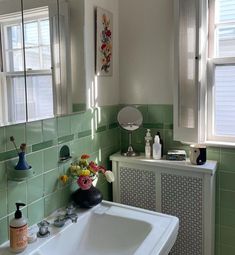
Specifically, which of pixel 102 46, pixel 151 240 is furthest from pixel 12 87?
pixel 151 240

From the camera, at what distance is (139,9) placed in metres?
2.13

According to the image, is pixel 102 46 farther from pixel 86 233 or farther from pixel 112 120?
pixel 86 233

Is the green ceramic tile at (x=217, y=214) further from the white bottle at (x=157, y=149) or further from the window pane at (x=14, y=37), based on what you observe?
the window pane at (x=14, y=37)

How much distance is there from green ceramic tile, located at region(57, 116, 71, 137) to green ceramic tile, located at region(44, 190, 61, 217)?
1.09ft

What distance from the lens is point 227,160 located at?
6.39ft

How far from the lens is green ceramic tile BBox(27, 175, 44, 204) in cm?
147

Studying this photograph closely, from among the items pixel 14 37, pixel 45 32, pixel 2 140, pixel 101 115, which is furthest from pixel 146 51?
pixel 2 140

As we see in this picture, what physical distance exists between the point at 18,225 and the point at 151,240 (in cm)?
59

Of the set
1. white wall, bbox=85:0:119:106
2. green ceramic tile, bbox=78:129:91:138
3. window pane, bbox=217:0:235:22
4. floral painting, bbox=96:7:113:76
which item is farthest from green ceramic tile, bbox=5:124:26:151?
window pane, bbox=217:0:235:22

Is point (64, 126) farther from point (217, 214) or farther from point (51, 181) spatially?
point (217, 214)

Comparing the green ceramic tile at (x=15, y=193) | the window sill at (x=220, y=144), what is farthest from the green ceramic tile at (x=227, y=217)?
the green ceramic tile at (x=15, y=193)

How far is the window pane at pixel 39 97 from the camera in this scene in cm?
147

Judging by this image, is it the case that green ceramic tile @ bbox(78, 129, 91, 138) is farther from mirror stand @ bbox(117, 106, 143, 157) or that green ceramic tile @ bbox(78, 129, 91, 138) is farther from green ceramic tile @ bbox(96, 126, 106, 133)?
mirror stand @ bbox(117, 106, 143, 157)

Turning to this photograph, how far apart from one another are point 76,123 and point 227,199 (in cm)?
112
